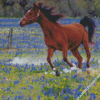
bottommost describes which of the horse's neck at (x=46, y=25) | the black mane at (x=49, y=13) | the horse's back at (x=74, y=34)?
the horse's back at (x=74, y=34)

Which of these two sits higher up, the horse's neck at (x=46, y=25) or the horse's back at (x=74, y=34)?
the horse's neck at (x=46, y=25)

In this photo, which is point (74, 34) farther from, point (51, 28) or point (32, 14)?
point (32, 14)

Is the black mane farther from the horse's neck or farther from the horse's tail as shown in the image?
the horse's tail

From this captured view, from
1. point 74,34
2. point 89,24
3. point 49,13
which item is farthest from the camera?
point 89,24

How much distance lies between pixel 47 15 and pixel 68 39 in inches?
53.6

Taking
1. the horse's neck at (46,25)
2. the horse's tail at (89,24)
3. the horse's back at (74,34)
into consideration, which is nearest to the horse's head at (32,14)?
the horse's neck at (46,25)

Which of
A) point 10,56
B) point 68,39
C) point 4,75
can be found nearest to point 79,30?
point 68,39

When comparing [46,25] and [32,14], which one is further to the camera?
[46,25]

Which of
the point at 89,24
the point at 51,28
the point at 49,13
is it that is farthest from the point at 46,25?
the point at 89,24

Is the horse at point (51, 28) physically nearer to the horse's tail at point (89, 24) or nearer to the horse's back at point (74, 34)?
the horse's back at point (74, 34)

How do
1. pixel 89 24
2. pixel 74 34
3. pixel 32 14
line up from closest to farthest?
pixel 32 14, pixel 74 34, pixel 89 24

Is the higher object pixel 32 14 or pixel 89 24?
pixel 32 14

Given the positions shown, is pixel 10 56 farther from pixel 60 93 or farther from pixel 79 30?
pixel 60 93

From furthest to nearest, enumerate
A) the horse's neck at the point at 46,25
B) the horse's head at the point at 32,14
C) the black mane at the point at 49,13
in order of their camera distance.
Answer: the horse's neck at the point at 46,25 → the black mane at the point at 49,13 → the horse's head at the point at 32,14
